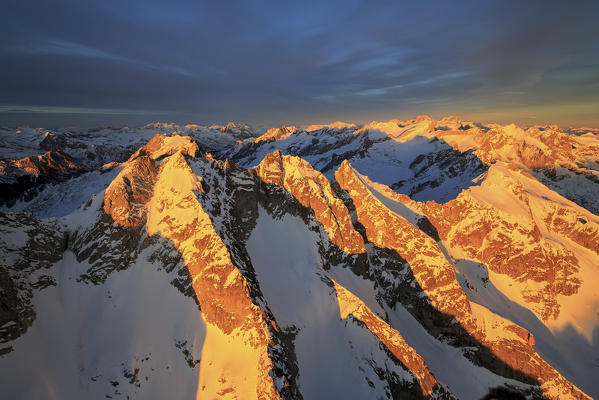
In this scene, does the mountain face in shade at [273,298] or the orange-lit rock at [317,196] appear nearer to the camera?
the mountain face in shade at [273,298]

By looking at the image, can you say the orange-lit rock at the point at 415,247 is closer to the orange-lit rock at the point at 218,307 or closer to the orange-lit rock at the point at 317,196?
the orange-lit rock at the point at 317,196

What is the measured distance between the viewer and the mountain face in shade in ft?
173

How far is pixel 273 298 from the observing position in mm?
65562

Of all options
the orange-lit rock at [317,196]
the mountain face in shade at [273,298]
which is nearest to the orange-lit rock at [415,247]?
the mountain face in shade at [273,298]

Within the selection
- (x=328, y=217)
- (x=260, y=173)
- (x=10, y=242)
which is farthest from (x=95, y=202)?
(x=328, y=217)

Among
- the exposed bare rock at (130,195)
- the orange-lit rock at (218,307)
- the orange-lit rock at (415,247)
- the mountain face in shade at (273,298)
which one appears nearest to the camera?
the orange-lit rock at (218,307)

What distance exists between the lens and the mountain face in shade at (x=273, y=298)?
173 feet

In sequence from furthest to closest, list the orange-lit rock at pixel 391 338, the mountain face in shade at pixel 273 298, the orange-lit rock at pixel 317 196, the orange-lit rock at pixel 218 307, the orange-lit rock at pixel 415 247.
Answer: the orange-lit rock at pixel 317 196, the orange-lit rock at pixel 415 247, the orange-lit rock at pixel 391 338, the mountain face in shade at pixel 273 298, the orange-lit rock at pixel 218 307

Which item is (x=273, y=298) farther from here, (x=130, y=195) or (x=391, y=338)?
(x=130, y=195)

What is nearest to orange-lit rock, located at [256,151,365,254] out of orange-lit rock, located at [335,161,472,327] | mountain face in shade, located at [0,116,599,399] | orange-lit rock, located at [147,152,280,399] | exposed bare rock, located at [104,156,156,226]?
mountain face in shade, located at [0,116,599,399]

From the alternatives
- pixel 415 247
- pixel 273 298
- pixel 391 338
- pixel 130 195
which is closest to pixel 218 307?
pixel 273 298

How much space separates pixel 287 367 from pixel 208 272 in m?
24.7

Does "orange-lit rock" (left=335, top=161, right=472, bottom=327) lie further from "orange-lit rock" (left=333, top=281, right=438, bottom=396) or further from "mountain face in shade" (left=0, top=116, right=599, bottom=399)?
"orange-lit rock" (left=333, top=281, right=438, bottom=396)

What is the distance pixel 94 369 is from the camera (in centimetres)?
5322
